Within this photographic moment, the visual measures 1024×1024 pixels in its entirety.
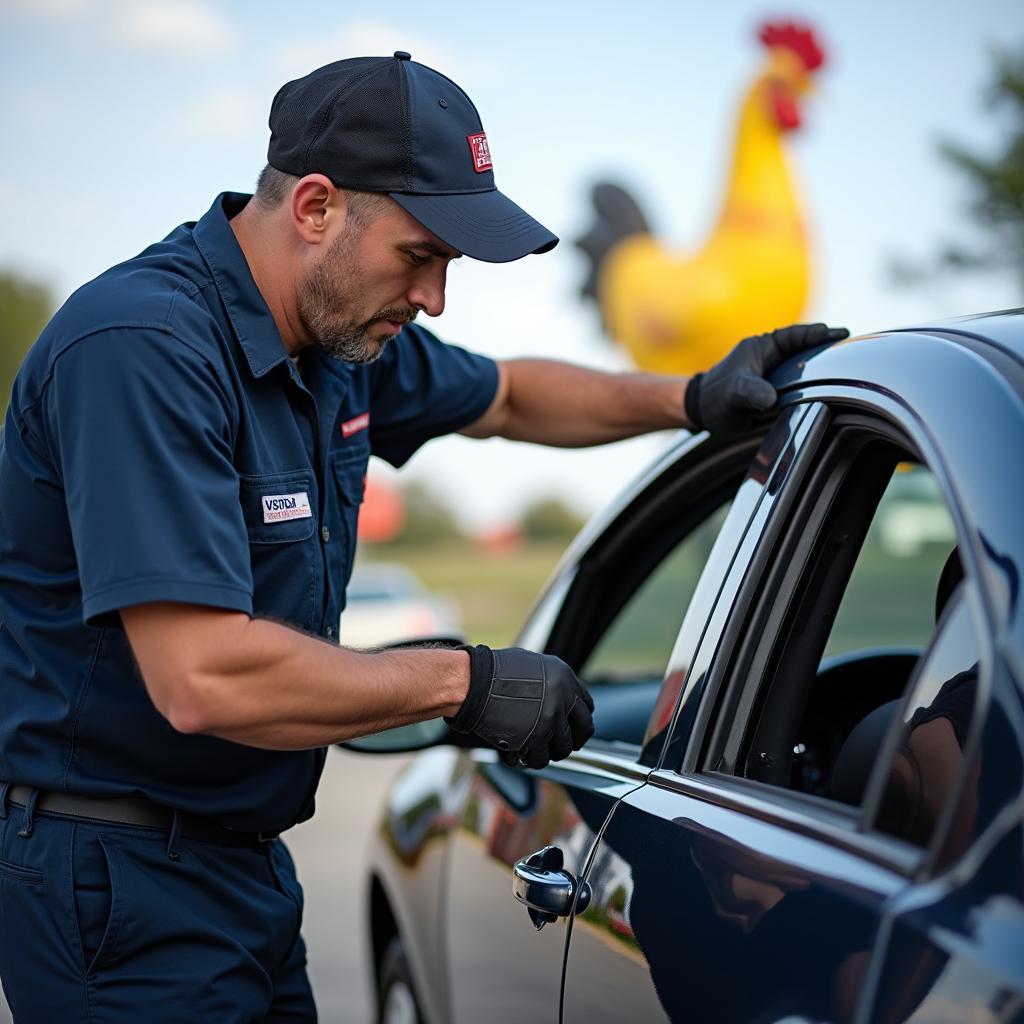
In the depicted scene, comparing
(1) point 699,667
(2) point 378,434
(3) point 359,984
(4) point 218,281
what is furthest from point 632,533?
(3) point 359,984

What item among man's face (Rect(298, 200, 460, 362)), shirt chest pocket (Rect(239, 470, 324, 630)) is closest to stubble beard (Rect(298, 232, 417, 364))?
man's face (Rect(298, 200, 460, 362))

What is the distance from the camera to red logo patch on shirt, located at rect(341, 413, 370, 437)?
2.51 m

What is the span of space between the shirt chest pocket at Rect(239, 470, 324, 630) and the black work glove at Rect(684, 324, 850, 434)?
2.15ft

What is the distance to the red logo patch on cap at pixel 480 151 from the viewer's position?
2229mm

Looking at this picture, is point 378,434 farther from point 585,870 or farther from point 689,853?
point 689,853

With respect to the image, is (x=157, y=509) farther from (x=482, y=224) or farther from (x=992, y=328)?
(x=992, y=328)

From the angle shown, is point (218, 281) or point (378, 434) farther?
point (378, 434)

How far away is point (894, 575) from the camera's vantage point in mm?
14312

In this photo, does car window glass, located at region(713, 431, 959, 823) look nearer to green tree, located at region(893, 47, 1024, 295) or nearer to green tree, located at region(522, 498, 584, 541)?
green tree, located at region(893, 47, 1024, 295)

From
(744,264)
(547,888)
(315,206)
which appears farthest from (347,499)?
(744,264)

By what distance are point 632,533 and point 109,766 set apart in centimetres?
108

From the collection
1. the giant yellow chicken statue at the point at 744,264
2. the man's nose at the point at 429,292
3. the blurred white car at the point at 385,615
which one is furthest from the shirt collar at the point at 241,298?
the blurred white car at the point at 385,615

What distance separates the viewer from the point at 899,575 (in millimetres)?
14266

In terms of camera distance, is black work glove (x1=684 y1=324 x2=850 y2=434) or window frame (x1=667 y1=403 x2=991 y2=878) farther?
black work glove (x1=684 y1=324 x2=850 y2=434)
